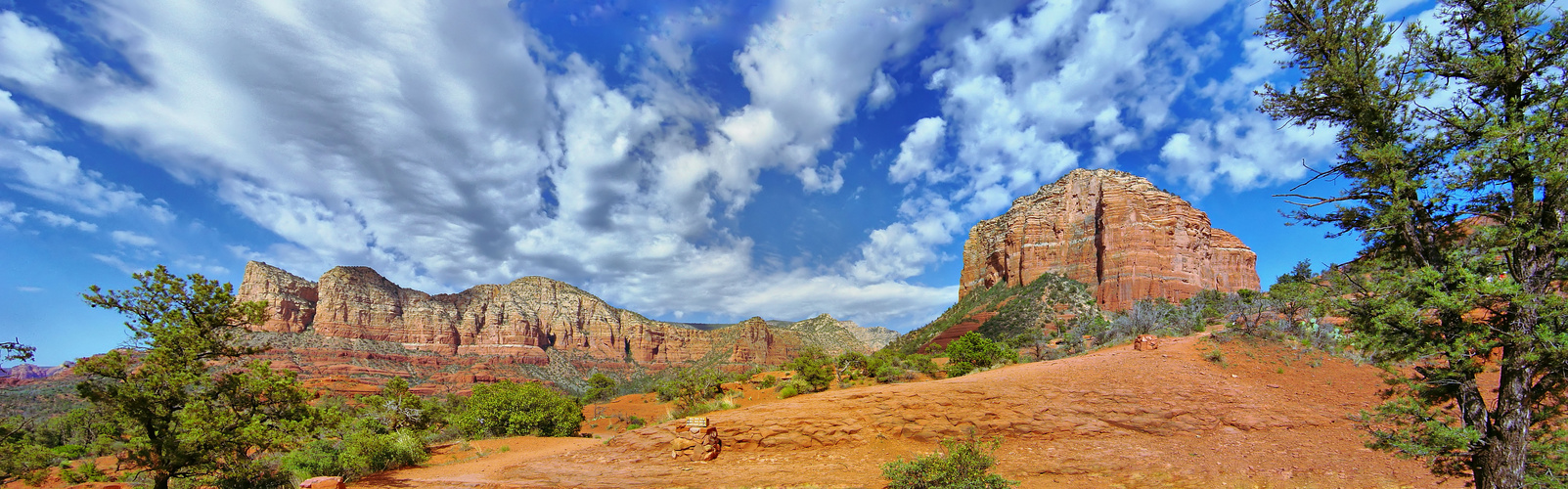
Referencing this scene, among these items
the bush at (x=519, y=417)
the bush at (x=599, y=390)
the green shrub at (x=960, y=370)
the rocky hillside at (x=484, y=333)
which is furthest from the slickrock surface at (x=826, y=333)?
the bush at (x=519, y=417)

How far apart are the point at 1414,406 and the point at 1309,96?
13.1 ft

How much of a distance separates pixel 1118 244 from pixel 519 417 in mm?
75097

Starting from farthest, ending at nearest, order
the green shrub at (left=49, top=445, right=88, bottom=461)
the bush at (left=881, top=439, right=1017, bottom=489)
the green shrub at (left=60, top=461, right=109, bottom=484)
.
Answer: the green shrub at (left=49, top=445, right=88, bottom=461)
the green shrub at (left=60, top=461, right=109, bottom=484)
the bush at (left=881, top=439, right=1017, bottom=489)

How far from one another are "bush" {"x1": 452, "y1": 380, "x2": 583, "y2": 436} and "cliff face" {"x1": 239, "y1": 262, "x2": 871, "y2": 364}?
8893cm

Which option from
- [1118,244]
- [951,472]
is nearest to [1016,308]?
[1118,244]

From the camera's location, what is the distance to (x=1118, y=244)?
241ft

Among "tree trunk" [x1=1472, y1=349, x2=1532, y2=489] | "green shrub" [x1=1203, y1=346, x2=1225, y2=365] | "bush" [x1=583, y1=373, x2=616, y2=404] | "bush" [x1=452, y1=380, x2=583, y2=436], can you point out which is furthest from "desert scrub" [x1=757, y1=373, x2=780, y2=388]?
"tree trunk" [x1=1472, y1=349, x2=1532, y2=489]

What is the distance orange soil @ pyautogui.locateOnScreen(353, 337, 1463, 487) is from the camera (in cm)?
1214

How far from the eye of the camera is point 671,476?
14.3 metres

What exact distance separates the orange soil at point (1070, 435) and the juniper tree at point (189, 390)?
377 centimetres

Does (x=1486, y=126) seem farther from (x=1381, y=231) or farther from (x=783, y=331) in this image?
(x=783, y=331)

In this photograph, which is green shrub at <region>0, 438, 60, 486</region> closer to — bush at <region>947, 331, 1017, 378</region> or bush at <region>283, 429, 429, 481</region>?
bush at <region>283, 429, 429, 481</region>

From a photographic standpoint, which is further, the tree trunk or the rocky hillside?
the rocky hillside

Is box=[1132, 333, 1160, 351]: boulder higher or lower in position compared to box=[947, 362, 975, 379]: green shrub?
higher
